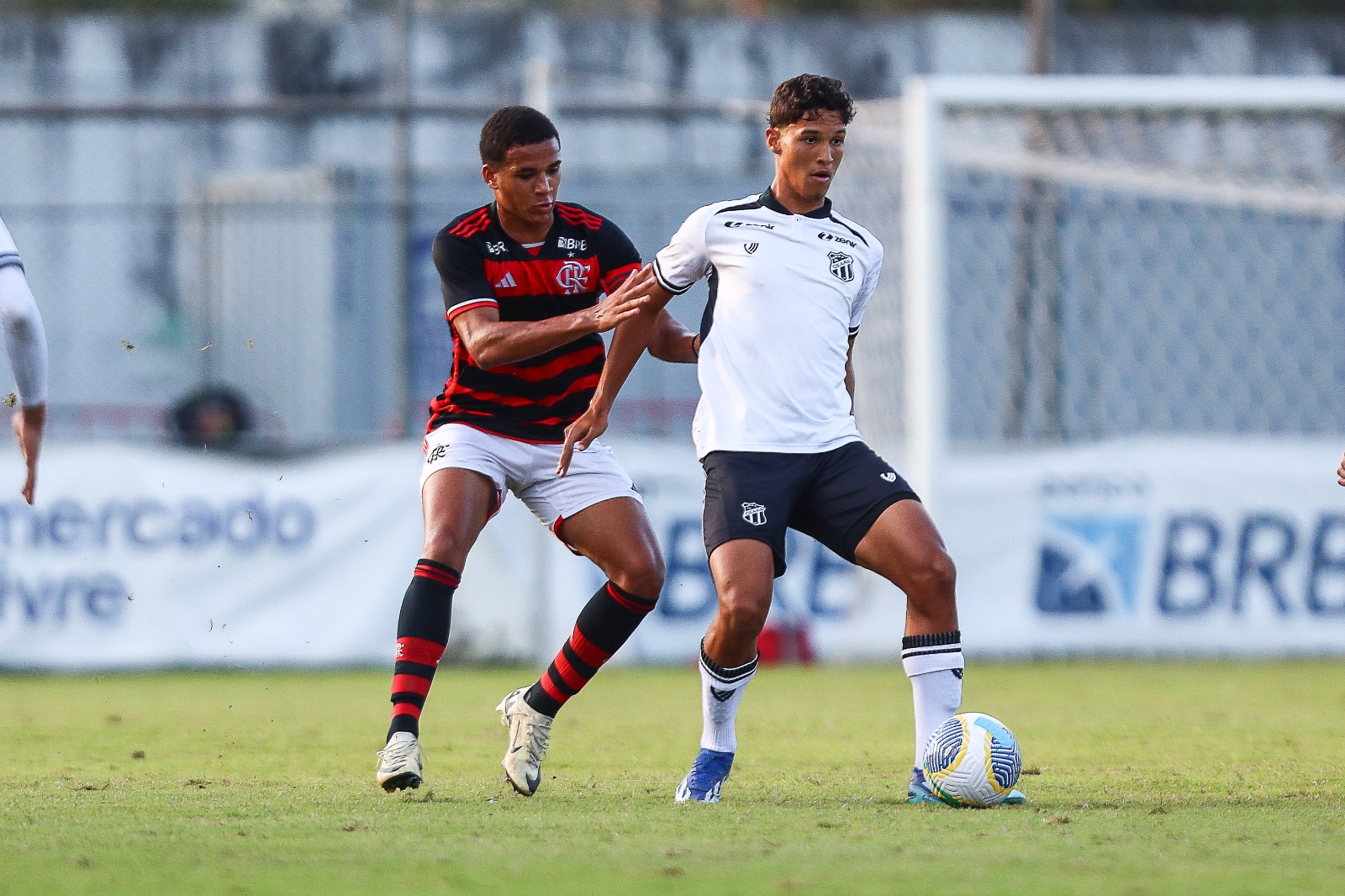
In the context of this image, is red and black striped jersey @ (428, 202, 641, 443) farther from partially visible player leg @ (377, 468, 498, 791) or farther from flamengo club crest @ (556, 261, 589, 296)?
partially visible player leg @ (377, 468, 498, 791)

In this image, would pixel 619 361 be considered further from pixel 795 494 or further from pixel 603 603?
pixel 603 603

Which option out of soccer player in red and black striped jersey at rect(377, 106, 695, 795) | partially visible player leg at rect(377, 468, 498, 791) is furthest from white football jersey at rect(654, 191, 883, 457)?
partially visible player leg at rect(377, 468, 498, 791)

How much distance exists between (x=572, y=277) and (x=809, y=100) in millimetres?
1056

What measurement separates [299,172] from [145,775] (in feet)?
37.7

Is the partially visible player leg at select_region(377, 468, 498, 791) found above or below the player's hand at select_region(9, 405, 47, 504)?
below

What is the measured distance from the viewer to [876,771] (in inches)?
258

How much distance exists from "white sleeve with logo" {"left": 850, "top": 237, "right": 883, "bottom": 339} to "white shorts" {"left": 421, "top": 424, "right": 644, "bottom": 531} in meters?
0.98

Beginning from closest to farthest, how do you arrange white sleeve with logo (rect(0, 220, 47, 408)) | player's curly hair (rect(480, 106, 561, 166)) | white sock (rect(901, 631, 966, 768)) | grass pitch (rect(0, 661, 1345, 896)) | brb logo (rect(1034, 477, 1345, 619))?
grass pitch (rect(0, 661, 1345, 896)) → white sleeve with logo (rect(0, 220, 47, 408)) → white sock (rect(901, 631, 966, 768)) → player's curly hair (rect(480, 106, 561, 166)) → brb logo (rect(1034, 477, 1345, 619))

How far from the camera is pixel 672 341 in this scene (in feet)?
20.7

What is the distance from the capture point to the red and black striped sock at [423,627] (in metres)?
5.87

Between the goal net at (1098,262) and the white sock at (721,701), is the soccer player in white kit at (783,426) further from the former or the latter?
the goal net at (1098,262)

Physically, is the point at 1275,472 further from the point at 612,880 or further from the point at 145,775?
the point at 612,880

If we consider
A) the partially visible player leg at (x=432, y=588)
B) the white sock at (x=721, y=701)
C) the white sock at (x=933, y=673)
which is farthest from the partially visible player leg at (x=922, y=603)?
the partially visible player leg at (x=432, y=588)

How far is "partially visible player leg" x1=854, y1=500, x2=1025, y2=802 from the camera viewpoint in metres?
5.59
